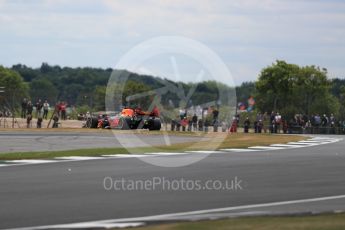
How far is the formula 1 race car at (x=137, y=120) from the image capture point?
4112cm

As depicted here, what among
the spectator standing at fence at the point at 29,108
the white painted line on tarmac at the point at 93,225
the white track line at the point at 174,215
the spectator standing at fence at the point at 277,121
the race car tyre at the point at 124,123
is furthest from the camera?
the spectator standing at fence at the point at 277,121

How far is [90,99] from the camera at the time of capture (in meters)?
49.2

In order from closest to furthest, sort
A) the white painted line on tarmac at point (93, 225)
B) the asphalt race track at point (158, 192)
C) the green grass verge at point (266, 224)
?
the green grass verge at point (266, 224) < the white painted line on tarmac at point (93, 225) < the asphalt race track at point (158, 192)

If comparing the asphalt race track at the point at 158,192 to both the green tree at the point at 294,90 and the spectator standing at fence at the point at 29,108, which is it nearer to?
the spectator standing at fence at the point at 29,108

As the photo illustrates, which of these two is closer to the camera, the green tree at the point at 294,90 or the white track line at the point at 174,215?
the white track line at the point at 174,215

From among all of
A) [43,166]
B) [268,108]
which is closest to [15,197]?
[43,166]

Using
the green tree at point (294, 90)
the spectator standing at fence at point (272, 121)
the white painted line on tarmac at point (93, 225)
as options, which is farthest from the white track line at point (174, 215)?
the green tree at point (294, 90)

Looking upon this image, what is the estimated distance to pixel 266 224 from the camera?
9180 millimetres

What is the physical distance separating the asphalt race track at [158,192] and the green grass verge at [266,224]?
57cm

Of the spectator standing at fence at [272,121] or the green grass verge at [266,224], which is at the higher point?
the spectator standing at fence at [272,121]

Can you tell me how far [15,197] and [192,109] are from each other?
37790mm

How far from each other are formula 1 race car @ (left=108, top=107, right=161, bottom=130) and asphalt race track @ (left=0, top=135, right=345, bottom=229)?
2104 centimetres

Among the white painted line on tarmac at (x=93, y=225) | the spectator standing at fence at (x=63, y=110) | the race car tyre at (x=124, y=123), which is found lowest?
the white painted line on tarmac at (x=93, y=225)

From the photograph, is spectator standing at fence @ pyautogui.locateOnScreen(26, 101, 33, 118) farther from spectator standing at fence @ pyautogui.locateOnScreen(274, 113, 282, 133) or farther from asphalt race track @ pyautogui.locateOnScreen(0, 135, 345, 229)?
asphalt race track @ pyautogui.locateOnScreen(0, 135, 345, 229)
